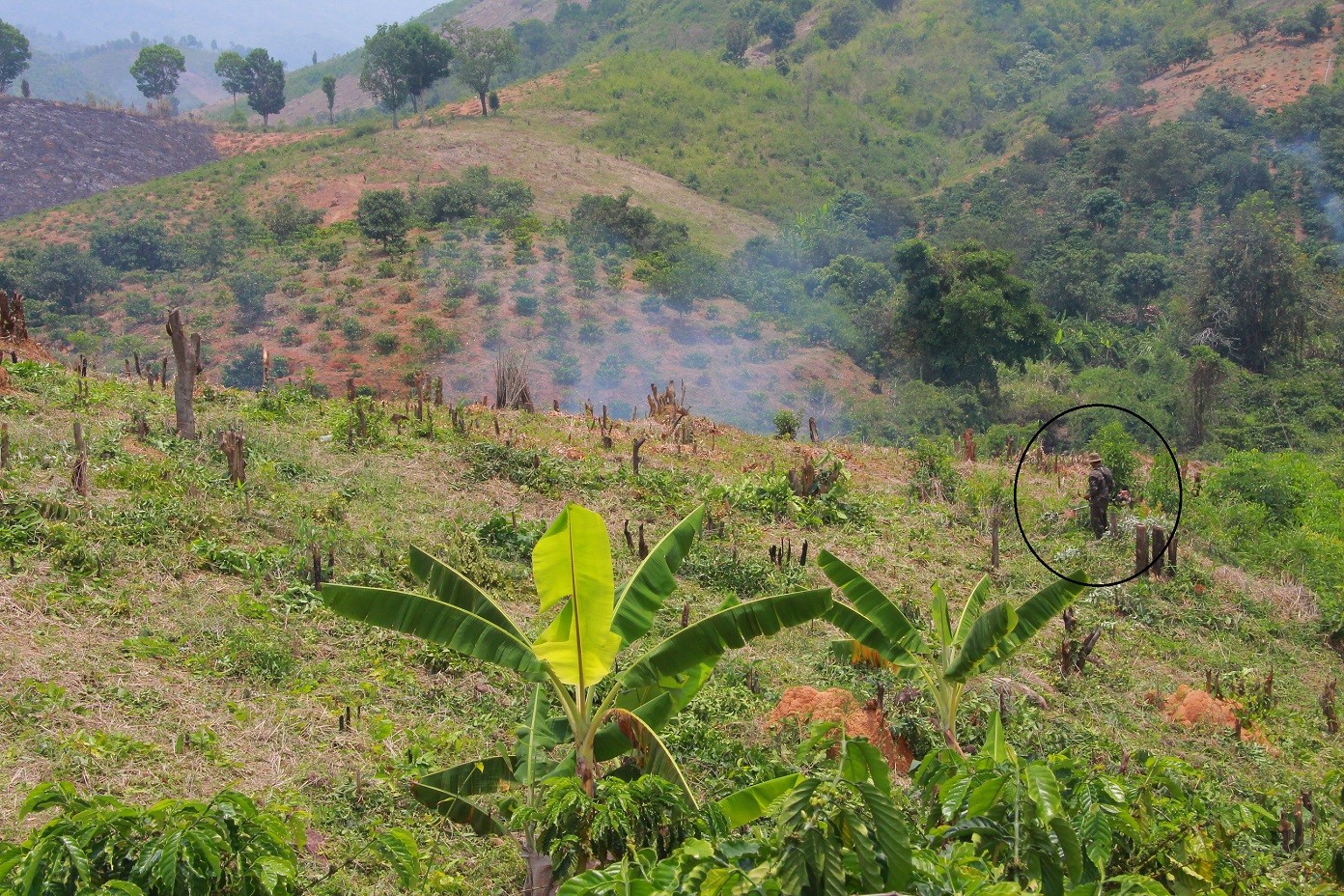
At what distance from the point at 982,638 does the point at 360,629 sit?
4369 mm

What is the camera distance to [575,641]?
14.4ft

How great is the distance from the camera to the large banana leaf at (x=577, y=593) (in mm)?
4289

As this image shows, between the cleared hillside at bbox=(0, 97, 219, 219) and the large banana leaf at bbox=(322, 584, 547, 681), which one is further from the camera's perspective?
the cleared hillside at bbox=(0, 97, 219, 219)

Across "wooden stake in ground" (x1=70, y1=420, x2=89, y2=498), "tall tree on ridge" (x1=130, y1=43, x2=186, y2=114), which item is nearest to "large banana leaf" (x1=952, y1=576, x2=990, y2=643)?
"wooden stake in ground" (x1=70, y1=420, x2=89, y2=498)

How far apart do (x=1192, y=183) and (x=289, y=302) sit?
28.7 metres

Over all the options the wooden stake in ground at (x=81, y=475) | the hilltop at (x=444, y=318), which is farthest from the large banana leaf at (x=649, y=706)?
the hilltop at (x=444, y=318)

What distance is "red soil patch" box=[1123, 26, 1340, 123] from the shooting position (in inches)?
1537

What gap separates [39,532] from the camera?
7.77 metres

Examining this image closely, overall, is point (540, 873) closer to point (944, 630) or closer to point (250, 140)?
point (944, 630)

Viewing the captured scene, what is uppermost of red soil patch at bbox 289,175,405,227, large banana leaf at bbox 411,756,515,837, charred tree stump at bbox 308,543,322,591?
red soil patch at bbox 289,175,405,227

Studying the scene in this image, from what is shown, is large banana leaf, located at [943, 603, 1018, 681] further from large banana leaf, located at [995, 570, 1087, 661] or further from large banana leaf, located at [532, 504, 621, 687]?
large banana leaf, located at [532, 504, 621, 687]

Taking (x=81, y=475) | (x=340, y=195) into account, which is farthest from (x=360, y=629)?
(x=340, y=195)

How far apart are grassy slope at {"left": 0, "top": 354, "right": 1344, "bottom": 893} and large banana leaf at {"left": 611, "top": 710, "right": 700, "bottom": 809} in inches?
40.9

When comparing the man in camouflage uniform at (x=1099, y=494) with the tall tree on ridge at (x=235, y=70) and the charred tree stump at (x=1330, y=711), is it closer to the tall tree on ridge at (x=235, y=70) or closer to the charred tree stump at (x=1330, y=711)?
the charred tree stump at (x=1330, y=711)
